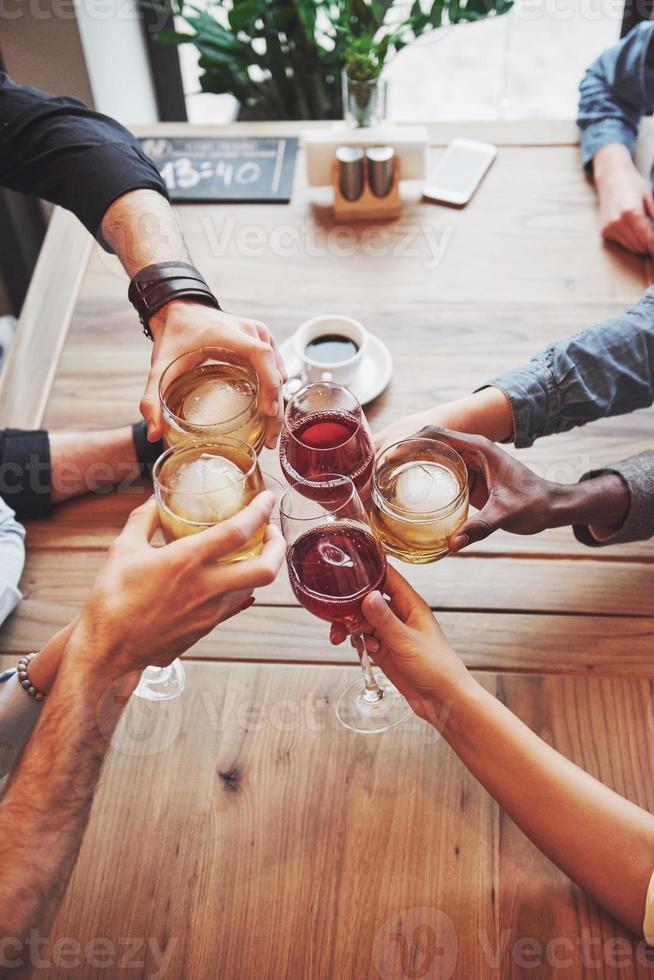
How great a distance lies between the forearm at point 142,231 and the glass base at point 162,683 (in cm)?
70

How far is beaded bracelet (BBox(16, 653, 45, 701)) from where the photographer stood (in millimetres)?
1189

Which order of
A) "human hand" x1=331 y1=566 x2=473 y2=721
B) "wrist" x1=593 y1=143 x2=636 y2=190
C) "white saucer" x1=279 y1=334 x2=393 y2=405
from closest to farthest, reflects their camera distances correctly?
1. "human hand" x1=331 y1=566 x2=473 y2=721
2. "white saucer" x1=279 y1=334 x2=393 y2=405
3. "wrist" x1=593 y1=143 x2=636 y2=190

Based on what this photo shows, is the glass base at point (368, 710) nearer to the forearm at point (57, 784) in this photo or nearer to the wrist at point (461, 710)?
the wrist at point (461, 710)

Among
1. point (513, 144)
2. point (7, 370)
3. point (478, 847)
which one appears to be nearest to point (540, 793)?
point (478, 847)

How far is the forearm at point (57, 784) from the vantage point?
0.96 metres

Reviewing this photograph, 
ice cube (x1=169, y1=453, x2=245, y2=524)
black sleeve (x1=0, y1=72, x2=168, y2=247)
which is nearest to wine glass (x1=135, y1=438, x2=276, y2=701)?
ice cube (x1=169, y1=453, x2=245, y2=524)

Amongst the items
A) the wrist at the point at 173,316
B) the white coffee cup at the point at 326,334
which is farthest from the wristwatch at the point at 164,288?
the white coffee cup at the point at 326,334

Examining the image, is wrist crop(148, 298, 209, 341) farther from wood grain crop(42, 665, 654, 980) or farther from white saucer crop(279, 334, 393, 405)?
wood grain crop(42, 665, 654, 980)

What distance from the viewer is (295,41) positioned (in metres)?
2.55

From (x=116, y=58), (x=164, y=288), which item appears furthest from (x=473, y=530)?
(x=116, y=58)

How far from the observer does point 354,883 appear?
1021 mm

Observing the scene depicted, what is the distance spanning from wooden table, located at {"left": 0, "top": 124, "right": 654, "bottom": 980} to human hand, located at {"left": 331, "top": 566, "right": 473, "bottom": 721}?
0.32 ft

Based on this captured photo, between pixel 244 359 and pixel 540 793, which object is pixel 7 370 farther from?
pixel 540 793

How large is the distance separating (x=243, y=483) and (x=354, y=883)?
1.66ft
